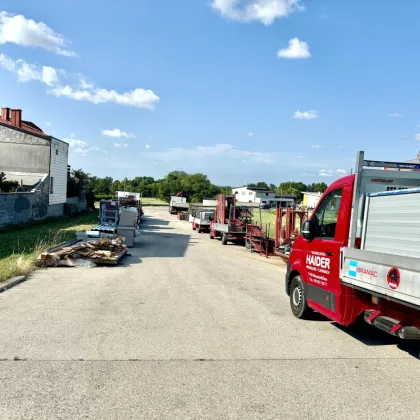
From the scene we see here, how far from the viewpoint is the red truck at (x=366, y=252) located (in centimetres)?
460

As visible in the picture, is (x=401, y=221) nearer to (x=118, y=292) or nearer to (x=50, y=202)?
(x=118, y=292)

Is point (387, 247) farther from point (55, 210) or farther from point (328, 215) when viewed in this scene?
point (55, 210)

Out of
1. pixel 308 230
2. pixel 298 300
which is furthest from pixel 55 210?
pixel 308 230

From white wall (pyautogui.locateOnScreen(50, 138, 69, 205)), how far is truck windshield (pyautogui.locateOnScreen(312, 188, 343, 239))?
109ft

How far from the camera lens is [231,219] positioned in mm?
25094

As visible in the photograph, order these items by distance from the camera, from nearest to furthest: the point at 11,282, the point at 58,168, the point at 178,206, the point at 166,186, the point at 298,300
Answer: the point at 298,300 → the point at 11,282 → the point at 58,168 → the point at 178,206 → the point at 166,186

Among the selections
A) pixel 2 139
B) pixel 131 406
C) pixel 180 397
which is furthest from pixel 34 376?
pixel 2 139

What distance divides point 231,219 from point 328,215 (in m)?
18.3

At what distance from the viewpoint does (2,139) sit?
36406 millimetres

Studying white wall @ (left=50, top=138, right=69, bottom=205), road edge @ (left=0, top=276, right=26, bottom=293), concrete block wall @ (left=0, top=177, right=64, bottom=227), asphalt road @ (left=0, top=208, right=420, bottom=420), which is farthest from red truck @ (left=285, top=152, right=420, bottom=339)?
white wall @ (left=50, top=138, right=69, bottom=205)

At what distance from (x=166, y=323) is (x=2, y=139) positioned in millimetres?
34804

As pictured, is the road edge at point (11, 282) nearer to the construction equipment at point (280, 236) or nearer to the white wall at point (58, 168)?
the construction equipment at point (280, 236)

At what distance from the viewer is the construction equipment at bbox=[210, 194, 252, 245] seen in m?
24.3

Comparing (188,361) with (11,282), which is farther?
(11,282)
